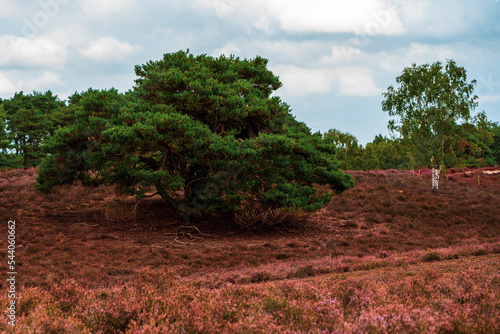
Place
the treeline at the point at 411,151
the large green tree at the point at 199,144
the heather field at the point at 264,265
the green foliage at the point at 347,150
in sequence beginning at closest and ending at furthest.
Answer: the heather field at the point at 264,265 < the large green tree at the point at 199,144 < the treeline at the point at 411,151 < the green foliage at the point at 347,150

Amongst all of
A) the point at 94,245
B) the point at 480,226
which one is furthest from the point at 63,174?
the point at 480,226

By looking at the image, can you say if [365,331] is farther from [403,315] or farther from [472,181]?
[472,181]

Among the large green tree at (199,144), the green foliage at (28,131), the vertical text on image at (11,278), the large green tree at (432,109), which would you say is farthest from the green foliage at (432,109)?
the green foliage at (28,131)

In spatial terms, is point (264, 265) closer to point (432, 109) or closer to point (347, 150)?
point (432, 109)

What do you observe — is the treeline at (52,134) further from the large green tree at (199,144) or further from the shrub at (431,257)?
the shrub at (431,257)

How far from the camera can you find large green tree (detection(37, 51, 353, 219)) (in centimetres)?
1719

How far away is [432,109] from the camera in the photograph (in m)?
31.7

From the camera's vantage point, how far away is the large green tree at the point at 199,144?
1719 centimetres

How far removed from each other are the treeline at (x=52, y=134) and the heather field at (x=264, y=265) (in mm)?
3505

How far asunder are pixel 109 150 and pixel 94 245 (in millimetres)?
4010

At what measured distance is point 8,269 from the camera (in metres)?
12.4

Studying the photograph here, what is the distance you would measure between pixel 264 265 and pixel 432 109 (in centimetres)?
2378

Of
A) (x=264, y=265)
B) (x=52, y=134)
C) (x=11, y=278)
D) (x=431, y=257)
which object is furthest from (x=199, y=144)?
(x=52, y=134)

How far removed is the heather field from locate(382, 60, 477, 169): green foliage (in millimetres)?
3598
